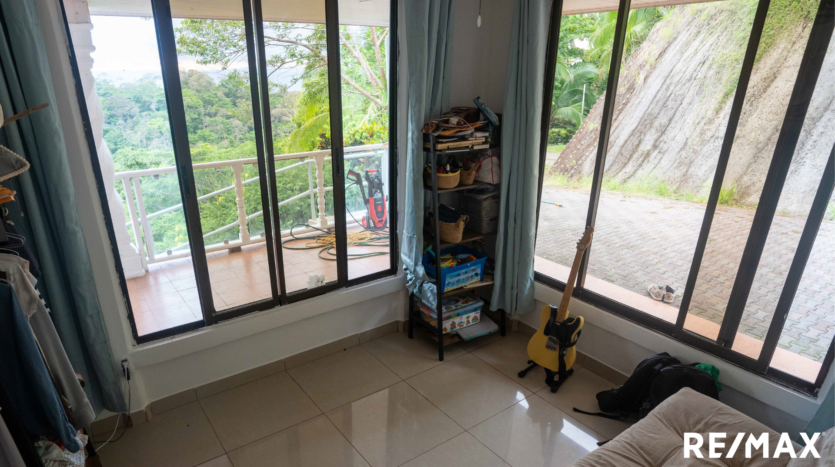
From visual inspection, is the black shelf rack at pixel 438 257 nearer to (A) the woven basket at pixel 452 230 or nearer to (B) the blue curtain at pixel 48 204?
(A) the woven basket at pixel 452 230

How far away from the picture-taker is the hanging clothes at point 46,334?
140 centimetres

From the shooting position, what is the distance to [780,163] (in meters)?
1.85

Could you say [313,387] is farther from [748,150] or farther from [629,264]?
[748,150]

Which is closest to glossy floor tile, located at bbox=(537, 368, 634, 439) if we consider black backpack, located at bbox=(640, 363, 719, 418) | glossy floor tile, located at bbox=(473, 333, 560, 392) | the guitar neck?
glossy floor tile, located at bbox=(473, 333, 560, 392)

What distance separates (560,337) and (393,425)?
3.24 feet

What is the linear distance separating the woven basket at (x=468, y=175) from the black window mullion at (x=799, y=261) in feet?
5.13

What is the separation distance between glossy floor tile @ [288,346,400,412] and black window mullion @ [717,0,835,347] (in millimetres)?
1741

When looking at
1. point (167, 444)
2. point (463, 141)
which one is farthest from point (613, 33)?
point (167, 444)

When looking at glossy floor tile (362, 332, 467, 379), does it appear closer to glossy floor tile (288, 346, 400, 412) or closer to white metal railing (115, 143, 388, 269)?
glossy floor tile (288, 346, 400, 412)

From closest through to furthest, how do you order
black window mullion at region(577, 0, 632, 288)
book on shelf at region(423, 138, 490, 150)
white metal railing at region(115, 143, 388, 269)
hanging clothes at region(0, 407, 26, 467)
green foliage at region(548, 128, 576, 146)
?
1. hanging clothes at region(0, 407, 26, 467)
2. black window mullion at region(577, 0, 632, 288)
3. white metal railing at region(115, 143, 388, 269)
4. book on shelf at region(423, 138, 490, 150)
5. green foliage at region(548, 128, 576, 146)

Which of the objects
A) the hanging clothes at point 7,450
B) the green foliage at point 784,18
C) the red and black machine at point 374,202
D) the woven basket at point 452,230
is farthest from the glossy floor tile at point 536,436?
the green foliage at point 784,18

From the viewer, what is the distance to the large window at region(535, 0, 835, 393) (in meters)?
1.81

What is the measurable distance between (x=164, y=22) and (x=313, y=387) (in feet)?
6.32

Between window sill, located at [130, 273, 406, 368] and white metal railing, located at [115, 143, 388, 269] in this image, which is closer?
window sill, located at [130, 273, 406, 368]
